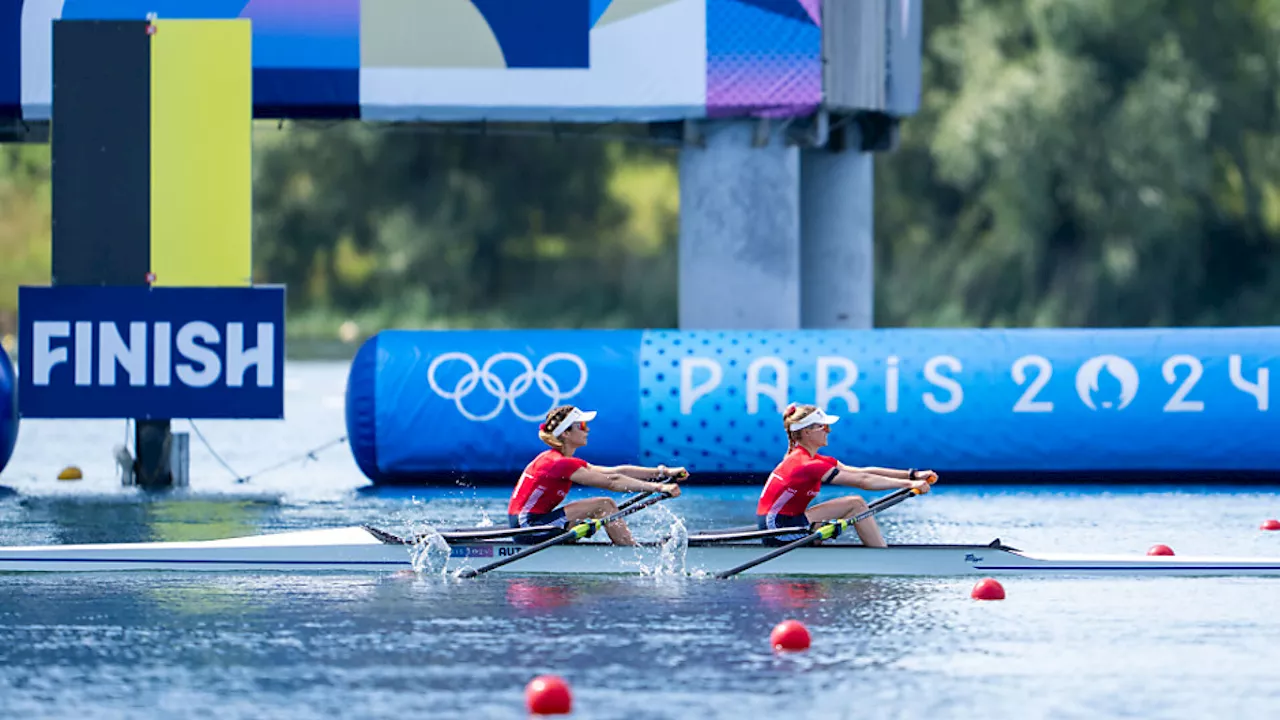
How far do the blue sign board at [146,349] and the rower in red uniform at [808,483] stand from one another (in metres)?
7.27

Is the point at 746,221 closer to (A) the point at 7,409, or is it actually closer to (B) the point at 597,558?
(A) the point at 7,409

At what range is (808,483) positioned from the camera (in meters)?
13.6

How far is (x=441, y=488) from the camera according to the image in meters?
20.0

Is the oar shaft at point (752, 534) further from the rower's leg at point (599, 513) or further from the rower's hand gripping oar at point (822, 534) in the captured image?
the rower's leg at point (599, 513)

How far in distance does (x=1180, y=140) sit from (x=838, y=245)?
19.7 m

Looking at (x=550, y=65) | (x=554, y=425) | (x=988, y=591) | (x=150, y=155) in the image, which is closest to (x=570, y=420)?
(x=554, y=425)

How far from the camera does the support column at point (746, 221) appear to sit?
23.5 m

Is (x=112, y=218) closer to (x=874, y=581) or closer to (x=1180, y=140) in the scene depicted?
(x=874, y=581)

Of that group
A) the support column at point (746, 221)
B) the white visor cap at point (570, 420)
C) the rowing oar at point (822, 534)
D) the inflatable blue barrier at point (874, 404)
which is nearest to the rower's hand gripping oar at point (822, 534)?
the rowing oar at point (822, 534)

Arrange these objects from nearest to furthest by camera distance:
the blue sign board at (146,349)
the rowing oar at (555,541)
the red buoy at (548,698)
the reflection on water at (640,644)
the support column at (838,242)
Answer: the red buoy at (548,698) < the reflection on water at (640,644) < the rowing oar at (555,541) < the blue sign board at (146,349) < the support column at (838,242)

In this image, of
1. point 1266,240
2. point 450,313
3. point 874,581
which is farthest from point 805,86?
point 450,313

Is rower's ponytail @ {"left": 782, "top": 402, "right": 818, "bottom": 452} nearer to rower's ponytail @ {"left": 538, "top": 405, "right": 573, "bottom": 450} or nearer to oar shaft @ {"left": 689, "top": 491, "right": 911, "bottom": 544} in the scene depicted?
oar shaft @ {"left": 689, "top": 491, "right": 911, "bottom": 544}

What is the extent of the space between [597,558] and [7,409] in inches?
336

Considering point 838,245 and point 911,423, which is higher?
Answer: point 838,245
